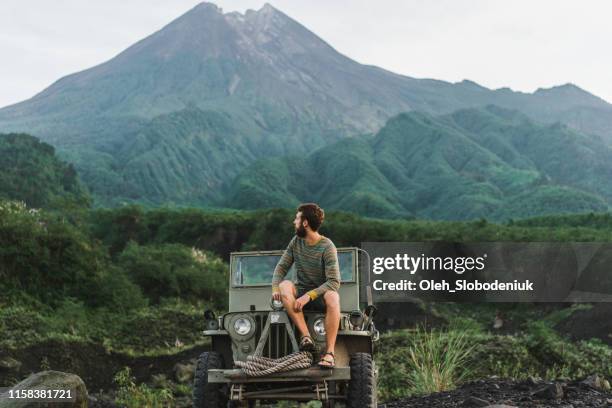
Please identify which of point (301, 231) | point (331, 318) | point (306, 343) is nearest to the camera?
point (306, 343)

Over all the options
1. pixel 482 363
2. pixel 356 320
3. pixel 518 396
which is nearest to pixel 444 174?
pixel 482 363

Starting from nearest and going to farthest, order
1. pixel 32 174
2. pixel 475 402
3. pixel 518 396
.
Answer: pixel 475 402 < pixel 518 396 < pixel 32 174

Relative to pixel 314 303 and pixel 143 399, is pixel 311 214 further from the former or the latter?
pixel 143 399

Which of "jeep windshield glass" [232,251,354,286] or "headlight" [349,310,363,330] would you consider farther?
"jeep windshield glass" [232,251,354,286]

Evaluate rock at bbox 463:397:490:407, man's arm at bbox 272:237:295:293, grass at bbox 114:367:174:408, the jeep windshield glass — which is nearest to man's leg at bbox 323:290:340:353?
man's arm at bbox 272:237:295:293

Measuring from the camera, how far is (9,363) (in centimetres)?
1509

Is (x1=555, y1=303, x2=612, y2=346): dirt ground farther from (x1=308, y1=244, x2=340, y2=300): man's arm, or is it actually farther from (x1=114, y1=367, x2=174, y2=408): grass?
(x1=308, y1=244, x2=340, y2=300): man's arm

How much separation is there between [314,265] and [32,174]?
66975 mm

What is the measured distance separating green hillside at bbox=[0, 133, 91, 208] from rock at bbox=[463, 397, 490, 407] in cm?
5675

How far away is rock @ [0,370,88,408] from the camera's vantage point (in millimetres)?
8695

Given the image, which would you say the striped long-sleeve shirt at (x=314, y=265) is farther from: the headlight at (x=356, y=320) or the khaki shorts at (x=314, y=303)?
the headlight at (x=356, y=320)

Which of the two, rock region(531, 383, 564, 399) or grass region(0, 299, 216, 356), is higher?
grass region(0, 299, 216, 356)

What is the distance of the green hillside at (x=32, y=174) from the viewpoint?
6506cm

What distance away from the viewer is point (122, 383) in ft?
48.1
